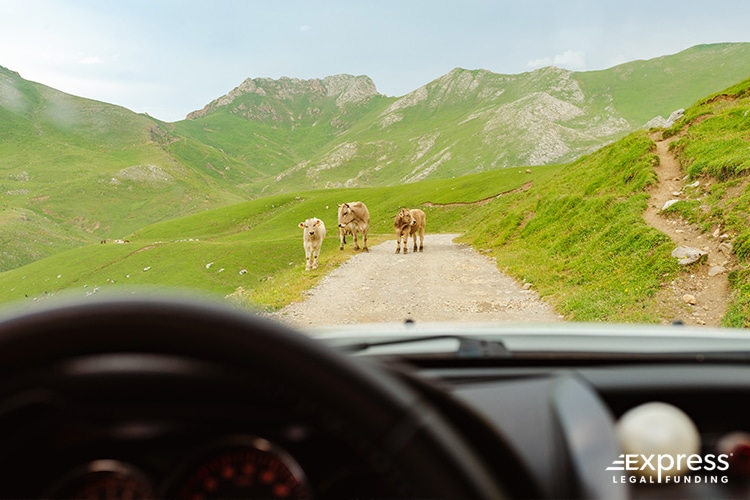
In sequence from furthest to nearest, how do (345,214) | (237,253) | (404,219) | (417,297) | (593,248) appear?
(237,253)
(345,214)
(404,219)
(593,248)
(417,297)

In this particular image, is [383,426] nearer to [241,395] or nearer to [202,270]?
[241,395]

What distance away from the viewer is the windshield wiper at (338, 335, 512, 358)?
106 inches

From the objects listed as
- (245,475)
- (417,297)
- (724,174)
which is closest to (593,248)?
(724,174)

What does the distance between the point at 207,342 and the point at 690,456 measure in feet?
7.16

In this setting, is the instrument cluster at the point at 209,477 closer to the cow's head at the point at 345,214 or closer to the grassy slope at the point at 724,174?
the grassy slope at the point at 724,174

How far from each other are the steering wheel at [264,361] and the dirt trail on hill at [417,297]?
11.7 meters

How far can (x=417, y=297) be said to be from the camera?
51.5 feet

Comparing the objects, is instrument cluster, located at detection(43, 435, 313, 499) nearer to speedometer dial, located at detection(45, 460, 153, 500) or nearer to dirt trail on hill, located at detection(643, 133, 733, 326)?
speedometer dial, located at detection(45, 460, 153, 500)

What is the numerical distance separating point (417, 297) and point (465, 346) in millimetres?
12930

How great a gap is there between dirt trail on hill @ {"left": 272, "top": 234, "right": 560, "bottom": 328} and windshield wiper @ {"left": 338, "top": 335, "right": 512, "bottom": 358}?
9682 millimetres

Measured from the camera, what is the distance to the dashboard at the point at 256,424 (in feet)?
4.05

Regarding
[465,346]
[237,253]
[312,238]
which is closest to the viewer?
[465,346]

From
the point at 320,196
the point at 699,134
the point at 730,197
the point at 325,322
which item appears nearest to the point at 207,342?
the point at 325,322

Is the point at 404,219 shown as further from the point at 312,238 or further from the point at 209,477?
the point at 209,477
